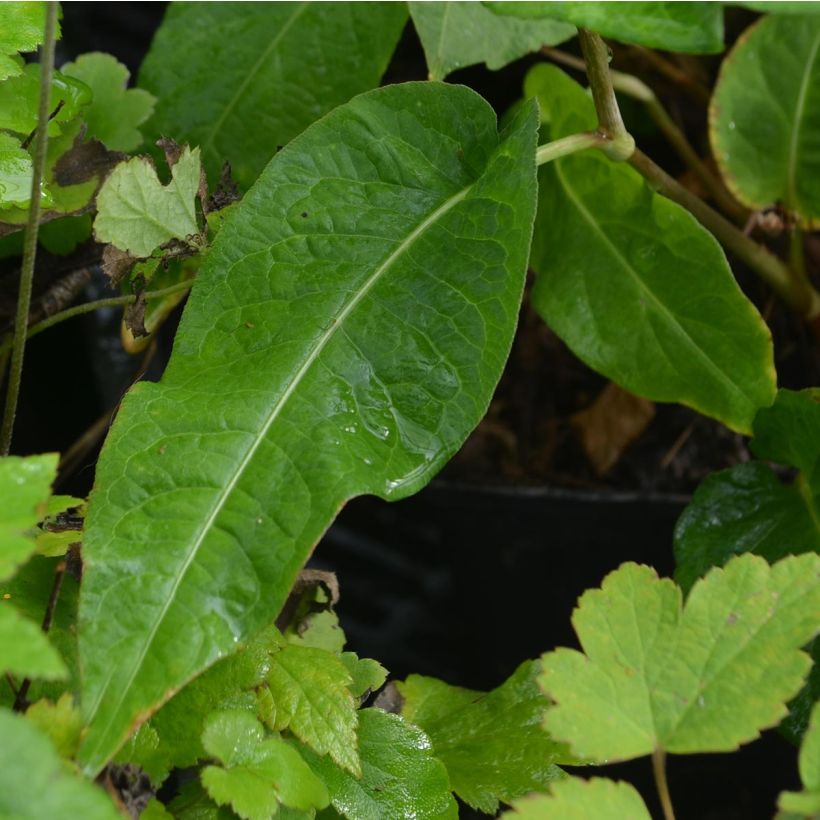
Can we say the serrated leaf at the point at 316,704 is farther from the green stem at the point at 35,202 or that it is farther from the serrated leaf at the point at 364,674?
the green stem at the point at 35,202

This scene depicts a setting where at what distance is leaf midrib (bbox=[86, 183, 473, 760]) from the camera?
0.54 m

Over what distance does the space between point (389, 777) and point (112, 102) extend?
0.73m

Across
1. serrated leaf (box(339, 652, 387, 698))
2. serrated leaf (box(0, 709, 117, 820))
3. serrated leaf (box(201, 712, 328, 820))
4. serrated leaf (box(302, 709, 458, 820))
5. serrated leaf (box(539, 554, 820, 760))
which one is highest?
serrated leaf (box(0, 709, 117, 820))

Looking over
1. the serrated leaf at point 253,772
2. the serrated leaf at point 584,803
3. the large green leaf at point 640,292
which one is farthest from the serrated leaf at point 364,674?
the large green leaf at point 640,292

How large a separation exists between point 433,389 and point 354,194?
0.21m

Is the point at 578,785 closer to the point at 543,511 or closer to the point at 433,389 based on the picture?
the point at 433,389

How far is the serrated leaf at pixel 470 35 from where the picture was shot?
3.14 feet

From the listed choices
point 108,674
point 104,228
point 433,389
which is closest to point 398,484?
point 433,389

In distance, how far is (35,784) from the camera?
1.33 ft

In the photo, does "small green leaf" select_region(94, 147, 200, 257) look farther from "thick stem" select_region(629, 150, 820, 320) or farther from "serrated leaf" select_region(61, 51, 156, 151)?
"thick stem" select_region(629, 150, 820, 320)

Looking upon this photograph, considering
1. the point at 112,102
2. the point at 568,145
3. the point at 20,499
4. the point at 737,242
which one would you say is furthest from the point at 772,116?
the point at 20,499

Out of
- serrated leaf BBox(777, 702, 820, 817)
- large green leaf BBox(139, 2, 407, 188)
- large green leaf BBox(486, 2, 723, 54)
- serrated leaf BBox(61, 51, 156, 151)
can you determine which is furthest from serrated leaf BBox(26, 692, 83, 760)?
large green leaf BBox(139, 2, 407, 188)

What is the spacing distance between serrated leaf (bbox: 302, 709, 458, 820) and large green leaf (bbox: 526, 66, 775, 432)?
0.49 m

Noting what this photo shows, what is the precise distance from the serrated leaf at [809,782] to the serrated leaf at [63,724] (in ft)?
1.26
